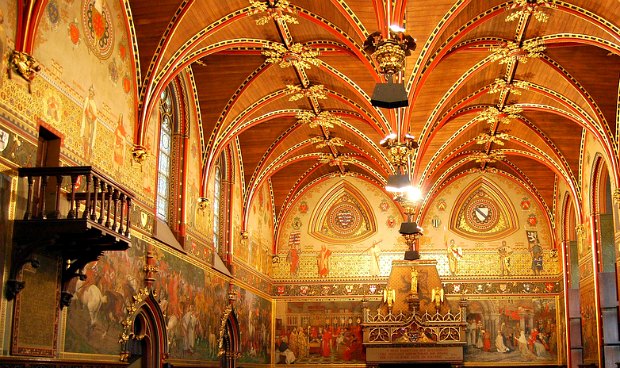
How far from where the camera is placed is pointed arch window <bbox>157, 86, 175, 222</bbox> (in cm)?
2102

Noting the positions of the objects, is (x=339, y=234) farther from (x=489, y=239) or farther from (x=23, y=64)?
(x=23, y=64)

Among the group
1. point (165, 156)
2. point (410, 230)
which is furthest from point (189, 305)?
point (410, 230)

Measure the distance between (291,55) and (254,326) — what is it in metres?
11.7

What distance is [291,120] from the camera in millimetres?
28172

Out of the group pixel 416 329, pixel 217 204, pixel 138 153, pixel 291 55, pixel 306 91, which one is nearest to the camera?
pixel 138 153

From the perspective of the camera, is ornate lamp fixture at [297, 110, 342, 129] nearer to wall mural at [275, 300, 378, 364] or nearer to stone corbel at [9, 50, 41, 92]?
wall mural at [275, 300, 378, 364]

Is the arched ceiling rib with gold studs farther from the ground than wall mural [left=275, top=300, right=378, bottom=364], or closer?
farther from the ground

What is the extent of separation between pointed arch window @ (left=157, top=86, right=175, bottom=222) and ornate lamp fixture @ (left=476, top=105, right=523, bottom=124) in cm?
1028

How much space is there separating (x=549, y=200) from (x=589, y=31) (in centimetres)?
1389

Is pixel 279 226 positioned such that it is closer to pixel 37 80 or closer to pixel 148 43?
pixel 148 43

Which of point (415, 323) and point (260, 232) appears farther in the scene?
point (260, 232)

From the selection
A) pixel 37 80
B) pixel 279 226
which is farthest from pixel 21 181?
pixel 279 226

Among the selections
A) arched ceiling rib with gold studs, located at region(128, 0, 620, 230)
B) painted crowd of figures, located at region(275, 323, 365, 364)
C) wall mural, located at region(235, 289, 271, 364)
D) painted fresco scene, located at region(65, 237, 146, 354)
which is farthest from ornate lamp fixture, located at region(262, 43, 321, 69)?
painted crowd of figures, located at region(275, 323, 365, 364)

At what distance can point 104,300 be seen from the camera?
1631 cm
